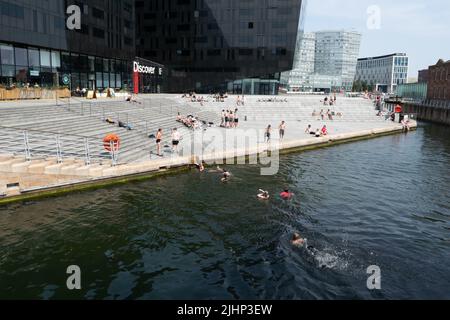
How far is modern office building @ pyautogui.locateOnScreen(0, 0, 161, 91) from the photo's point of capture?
44.1 m

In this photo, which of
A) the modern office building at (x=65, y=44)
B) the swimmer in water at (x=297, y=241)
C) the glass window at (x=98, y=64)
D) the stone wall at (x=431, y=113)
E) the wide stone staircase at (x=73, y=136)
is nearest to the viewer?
the swimmer in water at (x=297, y=241)

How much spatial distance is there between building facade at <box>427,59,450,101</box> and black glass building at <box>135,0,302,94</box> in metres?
38.0

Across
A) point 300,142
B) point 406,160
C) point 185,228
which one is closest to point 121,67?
point 300,142

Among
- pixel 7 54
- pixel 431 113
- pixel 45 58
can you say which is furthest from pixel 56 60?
pixel 431 113

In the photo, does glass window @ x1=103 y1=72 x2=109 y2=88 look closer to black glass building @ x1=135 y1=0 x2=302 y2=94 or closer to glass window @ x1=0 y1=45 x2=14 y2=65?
glass window @ x1=0 y1=45 x2=14 y2=65

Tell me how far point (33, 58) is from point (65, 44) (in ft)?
17.8

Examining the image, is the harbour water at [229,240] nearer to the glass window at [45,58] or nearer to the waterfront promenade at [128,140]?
the waterfront promenade at [128,140]

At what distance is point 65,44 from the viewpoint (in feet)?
170

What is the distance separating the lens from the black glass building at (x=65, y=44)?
44.1 meters

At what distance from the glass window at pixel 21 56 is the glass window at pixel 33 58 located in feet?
→ 2.03

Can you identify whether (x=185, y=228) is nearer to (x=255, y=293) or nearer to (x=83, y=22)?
(x=255, y=293)

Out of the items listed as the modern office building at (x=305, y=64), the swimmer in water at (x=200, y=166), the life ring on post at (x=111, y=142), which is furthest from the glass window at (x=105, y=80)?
the modern office building at (x=305, y=64)

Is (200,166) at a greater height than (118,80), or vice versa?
(118,80)

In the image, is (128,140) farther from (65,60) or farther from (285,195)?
(65,60)
